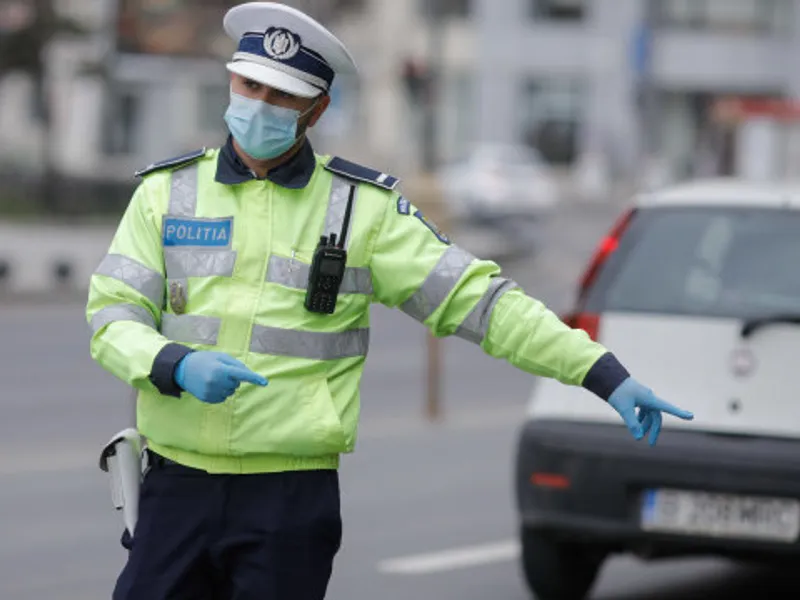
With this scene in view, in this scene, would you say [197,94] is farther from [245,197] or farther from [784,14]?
[245,197]

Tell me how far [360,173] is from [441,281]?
0.93 feet

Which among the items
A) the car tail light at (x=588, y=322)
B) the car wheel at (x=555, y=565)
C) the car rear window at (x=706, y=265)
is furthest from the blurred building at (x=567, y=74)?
the car tail light at (x=588, y=322)

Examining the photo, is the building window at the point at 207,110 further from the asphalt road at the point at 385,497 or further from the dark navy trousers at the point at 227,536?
the dark navy trousers at the point at 227,536

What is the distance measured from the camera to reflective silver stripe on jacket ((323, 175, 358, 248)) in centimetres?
425

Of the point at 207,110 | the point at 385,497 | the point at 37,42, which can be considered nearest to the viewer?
the point at 385,497

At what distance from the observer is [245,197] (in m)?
4.23

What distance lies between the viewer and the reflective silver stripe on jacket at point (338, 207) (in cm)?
425

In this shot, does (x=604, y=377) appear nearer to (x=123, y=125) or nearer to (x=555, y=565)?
(x=555, y=565)

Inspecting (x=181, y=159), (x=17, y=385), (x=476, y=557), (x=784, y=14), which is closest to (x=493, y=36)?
(x=784, y=14)

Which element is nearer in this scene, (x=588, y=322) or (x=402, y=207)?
(x=402, y=207)

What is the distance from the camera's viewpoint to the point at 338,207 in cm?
427

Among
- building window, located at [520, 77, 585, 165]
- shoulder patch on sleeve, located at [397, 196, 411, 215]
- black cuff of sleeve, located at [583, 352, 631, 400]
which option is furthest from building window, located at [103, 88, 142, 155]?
black cuff of sleeve, located at [583, 352, 631, 400]

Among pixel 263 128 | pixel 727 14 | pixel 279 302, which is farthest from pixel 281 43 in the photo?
pixel 727 14

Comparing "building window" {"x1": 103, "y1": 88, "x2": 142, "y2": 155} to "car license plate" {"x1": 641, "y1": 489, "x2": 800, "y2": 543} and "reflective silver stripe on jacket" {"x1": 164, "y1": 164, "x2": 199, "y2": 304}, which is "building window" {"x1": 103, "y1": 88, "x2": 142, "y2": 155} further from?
"reflective silver stripe on jacket" {"x1": 164, "y1": 164, "x2": 199, "y2": 304}
